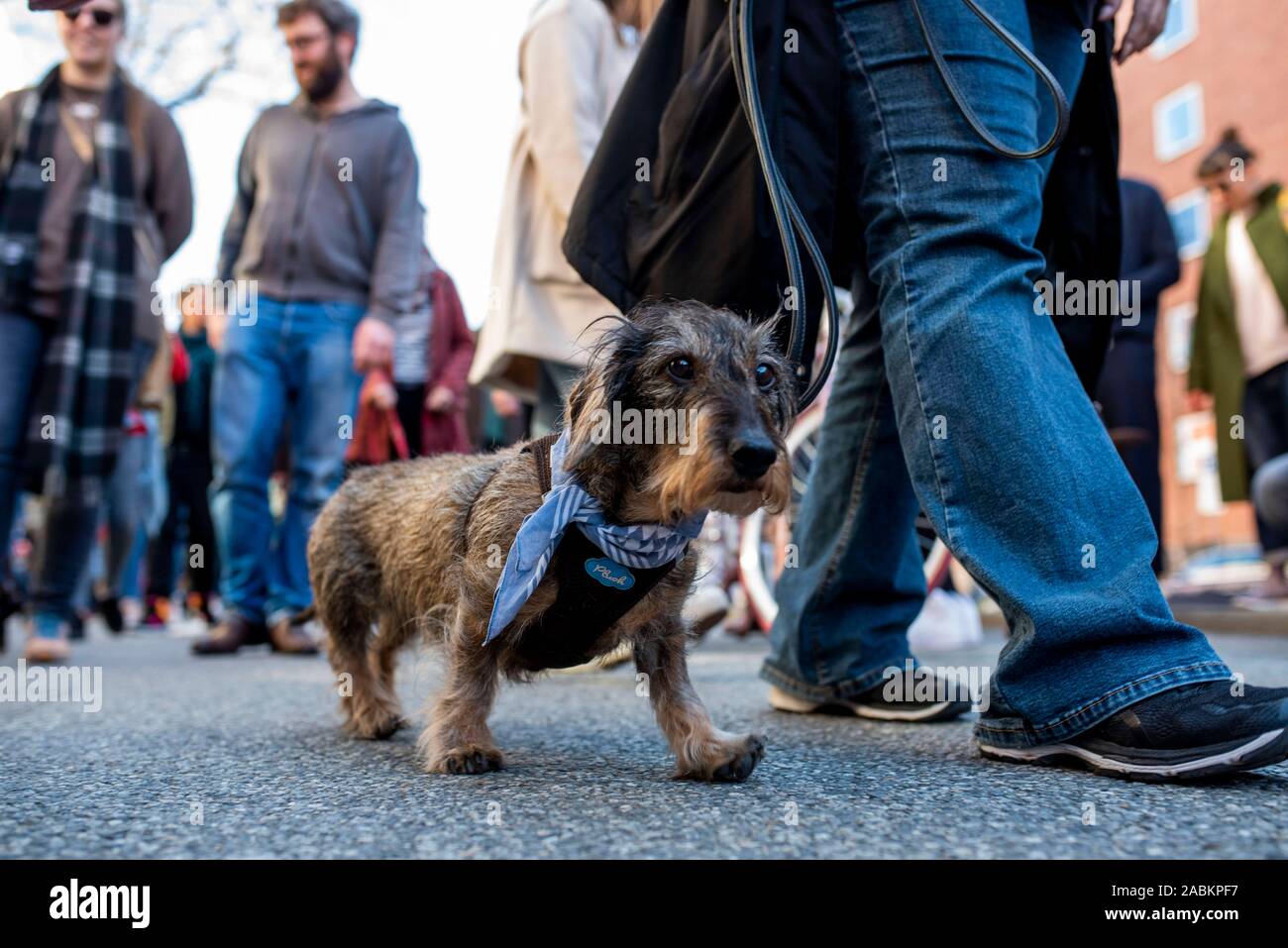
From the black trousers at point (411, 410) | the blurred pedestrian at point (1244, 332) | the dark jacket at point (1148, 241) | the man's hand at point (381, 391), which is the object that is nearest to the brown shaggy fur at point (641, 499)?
the man's hand at point (381, 391)

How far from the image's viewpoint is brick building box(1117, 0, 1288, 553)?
2642 cm

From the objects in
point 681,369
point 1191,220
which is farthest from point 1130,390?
point 1191,220

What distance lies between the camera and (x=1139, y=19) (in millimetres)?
2932

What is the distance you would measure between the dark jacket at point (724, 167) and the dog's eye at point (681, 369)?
1.10 ft

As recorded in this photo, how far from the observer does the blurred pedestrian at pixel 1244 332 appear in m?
7.73

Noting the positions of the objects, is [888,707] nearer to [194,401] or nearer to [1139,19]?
[1139,19]

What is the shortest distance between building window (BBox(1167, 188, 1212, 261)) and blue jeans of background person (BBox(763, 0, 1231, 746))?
97.8ft

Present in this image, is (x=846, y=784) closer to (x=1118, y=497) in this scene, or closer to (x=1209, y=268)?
(x=1118, y=497)

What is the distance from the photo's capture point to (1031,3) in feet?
9.21

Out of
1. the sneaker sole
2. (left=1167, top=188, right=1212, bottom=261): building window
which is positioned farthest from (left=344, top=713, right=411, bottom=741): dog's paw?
(left=1167, top=188, right=1212, bottom=261): building window

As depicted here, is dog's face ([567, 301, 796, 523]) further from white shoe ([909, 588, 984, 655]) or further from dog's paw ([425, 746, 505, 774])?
white shoe ([909, 588, 984, 655])

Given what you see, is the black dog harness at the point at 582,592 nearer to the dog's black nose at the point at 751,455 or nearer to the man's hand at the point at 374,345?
the dog's black nose at the point at 751,455
